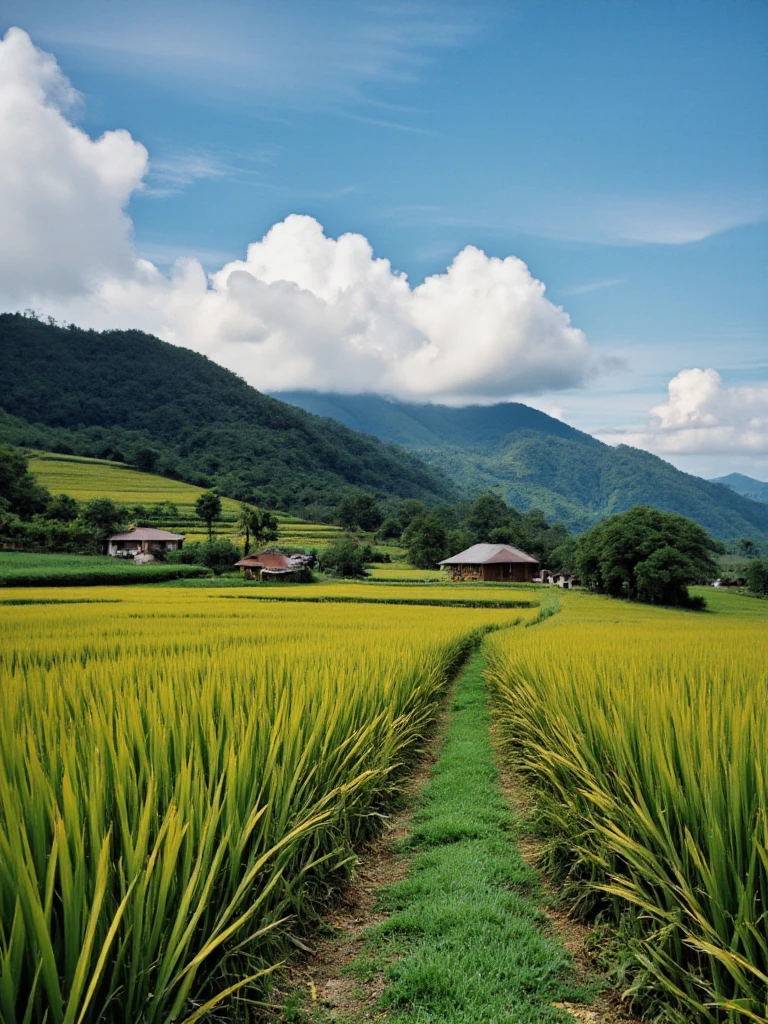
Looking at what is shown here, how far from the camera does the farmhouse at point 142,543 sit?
5038 centimetres

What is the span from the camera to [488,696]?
9.98 meters

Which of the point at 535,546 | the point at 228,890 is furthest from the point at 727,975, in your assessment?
the point at 535,546

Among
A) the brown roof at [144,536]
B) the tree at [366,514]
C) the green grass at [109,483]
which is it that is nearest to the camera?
the brown roof at [144,536]

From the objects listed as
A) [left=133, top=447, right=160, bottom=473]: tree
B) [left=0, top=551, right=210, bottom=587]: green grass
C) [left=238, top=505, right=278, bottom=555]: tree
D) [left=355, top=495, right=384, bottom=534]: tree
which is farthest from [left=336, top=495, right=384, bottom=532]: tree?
[left=0, top=551, right=210, bottom=587]: green grass

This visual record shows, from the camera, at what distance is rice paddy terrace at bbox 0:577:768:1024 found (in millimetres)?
1857

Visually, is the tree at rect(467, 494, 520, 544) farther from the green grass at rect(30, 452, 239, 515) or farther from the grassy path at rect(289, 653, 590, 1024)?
the grassy path at rect(289, 653, 590, 1024)

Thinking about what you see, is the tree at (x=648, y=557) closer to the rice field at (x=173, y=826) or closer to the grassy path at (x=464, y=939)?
the rice field at (x=173, y=826)

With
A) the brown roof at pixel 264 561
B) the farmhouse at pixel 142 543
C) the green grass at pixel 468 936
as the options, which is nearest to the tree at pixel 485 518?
the brown roof at pixel 264 561

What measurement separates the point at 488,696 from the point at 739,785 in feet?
25.7

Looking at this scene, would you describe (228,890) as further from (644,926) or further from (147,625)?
(147,625)

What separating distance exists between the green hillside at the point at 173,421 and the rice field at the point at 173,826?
83.4m

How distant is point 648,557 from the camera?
121 ft

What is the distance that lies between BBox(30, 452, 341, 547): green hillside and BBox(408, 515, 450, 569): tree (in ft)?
34.2

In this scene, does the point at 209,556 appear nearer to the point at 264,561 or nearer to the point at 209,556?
the point at 209,556
